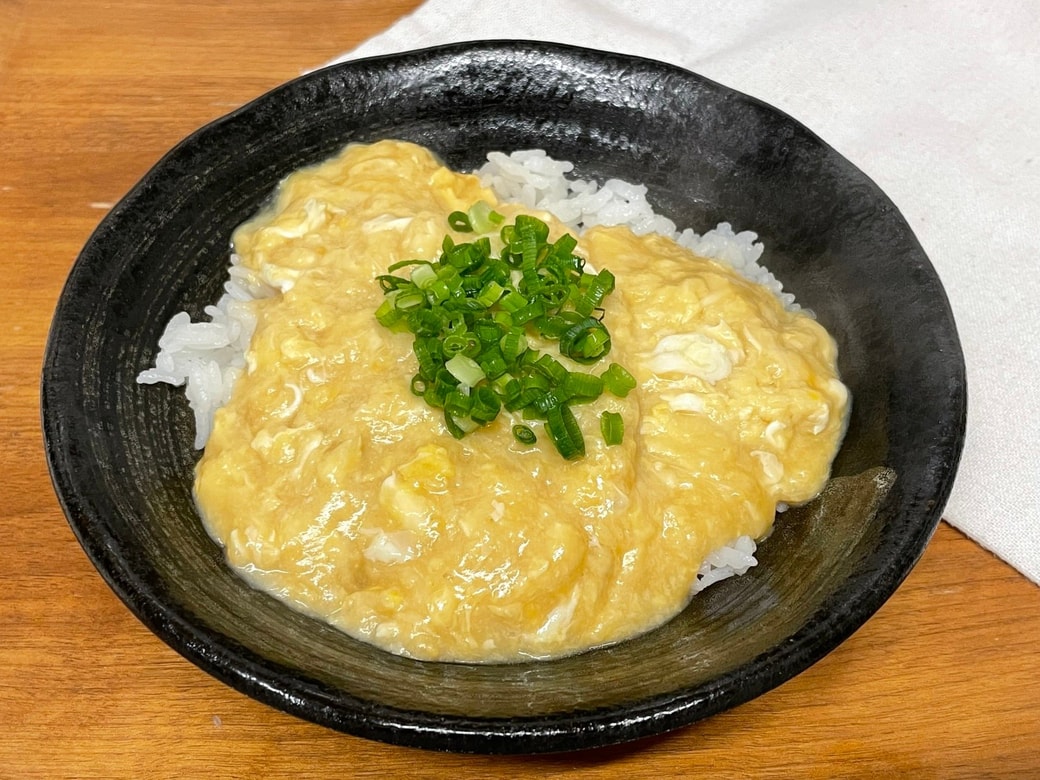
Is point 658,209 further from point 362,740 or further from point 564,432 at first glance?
point 362,740

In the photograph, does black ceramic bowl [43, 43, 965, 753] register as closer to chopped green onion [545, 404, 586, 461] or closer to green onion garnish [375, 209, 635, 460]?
chopped green onion [545, 404, 586, 461]

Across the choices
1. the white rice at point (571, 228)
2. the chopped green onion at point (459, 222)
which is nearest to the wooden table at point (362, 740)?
the white rice at point (571, 228)

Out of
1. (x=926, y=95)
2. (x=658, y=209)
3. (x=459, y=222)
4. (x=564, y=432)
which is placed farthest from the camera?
(x=926, y=95)

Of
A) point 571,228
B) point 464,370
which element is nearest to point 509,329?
point 464,370

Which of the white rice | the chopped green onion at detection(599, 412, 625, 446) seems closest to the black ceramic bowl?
the white rice

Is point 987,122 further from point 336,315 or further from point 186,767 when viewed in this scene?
point 186,767
